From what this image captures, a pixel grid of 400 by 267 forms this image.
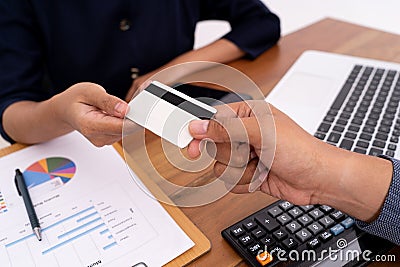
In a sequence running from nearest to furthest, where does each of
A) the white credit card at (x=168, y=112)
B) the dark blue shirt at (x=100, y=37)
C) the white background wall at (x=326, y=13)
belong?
1. the white credit card at (x=168, y=112)
2. the dark blue shirt at (x=100, y=37)
3. the white background wall at (x=326, y=13)

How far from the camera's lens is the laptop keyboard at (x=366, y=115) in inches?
24.4

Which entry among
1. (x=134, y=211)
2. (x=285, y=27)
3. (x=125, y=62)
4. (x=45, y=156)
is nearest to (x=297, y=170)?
(x=134, y=211)

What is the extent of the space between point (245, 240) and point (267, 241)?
24mm

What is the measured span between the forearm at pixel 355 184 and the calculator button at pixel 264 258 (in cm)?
10

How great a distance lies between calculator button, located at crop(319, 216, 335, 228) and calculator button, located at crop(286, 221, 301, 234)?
0.03m

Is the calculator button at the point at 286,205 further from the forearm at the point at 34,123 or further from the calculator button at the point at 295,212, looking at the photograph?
the forearm at the point at 34,123

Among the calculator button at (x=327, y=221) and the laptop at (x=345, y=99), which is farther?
the laptop at (x=345, y=99)

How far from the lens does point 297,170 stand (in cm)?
48

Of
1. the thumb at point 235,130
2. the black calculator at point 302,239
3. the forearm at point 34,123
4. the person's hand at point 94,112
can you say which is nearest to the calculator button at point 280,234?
the black calculator at point 302,239

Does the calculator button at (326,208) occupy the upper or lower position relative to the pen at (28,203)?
lower

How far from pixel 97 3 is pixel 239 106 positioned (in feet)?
1.59

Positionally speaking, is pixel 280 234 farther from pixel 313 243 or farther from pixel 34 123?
pixel 34 123

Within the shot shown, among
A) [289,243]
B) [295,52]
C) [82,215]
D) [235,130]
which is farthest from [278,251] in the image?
[295,52]

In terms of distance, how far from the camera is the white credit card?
44cm
